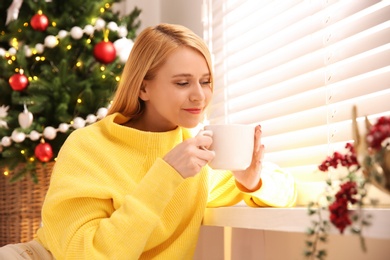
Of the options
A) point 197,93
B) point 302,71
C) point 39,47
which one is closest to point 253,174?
point 197,93

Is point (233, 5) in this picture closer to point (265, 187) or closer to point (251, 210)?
point (265, 187)

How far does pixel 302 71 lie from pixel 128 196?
62 centimetres

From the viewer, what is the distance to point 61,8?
100 inches

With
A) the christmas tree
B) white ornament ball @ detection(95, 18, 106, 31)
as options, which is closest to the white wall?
the christmas tree

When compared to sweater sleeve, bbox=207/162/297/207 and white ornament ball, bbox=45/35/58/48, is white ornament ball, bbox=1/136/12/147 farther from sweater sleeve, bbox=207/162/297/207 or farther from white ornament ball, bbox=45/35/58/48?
sweater sleeve, bbox=207/162/297/207

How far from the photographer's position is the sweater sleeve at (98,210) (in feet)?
3.82

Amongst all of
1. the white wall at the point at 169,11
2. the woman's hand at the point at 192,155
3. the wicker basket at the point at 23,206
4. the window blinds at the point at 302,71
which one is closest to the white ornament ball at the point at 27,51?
the wicker basket at the point at 23,206

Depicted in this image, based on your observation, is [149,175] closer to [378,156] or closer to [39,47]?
[378,156]

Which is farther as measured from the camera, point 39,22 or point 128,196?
point 39,22

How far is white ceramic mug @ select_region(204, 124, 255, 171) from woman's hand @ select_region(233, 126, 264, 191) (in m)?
0.16

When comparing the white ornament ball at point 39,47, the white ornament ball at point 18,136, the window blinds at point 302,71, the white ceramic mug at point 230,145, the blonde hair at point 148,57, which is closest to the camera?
the white ceramic mug at point 230,145

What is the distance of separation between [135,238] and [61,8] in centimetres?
164

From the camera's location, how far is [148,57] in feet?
4.65

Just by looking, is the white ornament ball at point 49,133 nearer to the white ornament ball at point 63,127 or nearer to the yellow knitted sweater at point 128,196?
the white ornament ball at point 63,127
